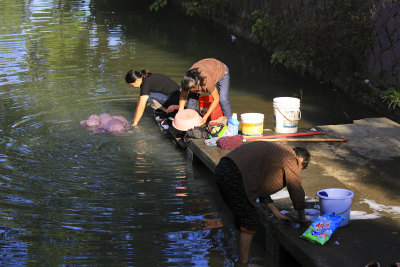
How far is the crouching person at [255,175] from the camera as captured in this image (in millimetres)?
5062

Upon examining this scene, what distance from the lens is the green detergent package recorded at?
199 inches

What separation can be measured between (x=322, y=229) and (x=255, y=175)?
73 cm

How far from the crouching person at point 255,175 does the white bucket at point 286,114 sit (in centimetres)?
299

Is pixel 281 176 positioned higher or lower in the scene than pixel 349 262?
higher

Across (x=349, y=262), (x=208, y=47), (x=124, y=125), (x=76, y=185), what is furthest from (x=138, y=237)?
(x=208, y=47)

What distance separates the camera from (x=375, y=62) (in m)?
10.9

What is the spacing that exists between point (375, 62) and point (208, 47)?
22.2 ft

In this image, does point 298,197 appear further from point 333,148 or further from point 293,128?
point 293,128

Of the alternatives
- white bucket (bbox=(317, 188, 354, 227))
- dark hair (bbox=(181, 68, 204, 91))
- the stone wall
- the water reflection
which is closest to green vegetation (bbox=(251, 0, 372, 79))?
Result: the stone wall

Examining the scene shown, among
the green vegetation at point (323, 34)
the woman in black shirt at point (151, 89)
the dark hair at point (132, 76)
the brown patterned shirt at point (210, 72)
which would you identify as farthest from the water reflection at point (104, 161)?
the brown patterned shirt at point (210, 72)

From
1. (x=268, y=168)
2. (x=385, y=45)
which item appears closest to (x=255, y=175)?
(x=268, y=168)

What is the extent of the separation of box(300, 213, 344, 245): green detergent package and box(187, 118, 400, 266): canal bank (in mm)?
58

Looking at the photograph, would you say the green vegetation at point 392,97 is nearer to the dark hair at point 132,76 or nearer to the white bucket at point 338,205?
the dark hair at point 132,76

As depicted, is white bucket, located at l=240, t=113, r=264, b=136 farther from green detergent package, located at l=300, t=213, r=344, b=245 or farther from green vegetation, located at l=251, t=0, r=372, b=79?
green vegetation, located at l=251, t=0, r=372, b=79
